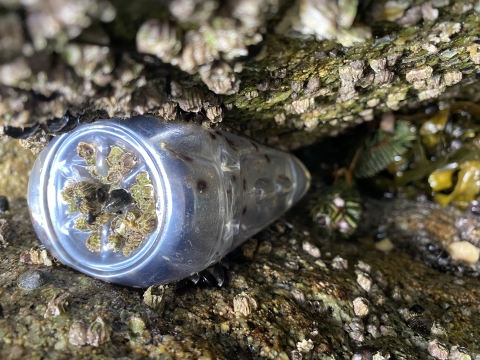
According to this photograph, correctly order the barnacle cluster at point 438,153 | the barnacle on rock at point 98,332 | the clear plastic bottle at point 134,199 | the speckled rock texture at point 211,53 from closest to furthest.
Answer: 1. the speckled rock texture at point 211,53
2. the barnacle on rock at point 98,332
3. the clear plastic bottle at point 134,199
4. the barnacle cluster at point 438,153

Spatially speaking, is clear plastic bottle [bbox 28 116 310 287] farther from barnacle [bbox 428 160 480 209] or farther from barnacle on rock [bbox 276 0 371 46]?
barnacle [bbox 428 160 480 209]

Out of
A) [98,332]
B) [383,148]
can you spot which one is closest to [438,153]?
[383,148]

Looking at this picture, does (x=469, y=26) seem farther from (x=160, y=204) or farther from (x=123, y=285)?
(x=123, y=285)

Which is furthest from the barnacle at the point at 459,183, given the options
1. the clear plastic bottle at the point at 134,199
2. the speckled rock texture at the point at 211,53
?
the clear plastic bottle at the point at 134,199

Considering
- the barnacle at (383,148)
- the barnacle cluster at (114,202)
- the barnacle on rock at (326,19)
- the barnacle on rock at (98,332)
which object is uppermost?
the barnacle on rock at (326,19)

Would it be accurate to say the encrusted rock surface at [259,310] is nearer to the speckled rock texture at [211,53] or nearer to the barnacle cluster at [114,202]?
the barnacle cluster at [114,202]

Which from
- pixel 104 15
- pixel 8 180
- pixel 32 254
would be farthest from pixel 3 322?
pixel 8 180

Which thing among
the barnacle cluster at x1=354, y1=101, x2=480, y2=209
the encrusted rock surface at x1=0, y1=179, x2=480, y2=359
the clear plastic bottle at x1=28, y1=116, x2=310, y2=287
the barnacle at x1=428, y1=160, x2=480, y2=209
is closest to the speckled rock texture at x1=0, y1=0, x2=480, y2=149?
the clear plastic bottle at x1=28, y1=116, x2=310, y2=287
